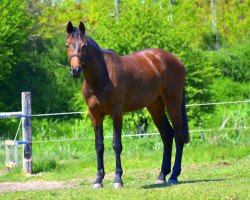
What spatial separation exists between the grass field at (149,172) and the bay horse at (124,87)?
66 centimetres

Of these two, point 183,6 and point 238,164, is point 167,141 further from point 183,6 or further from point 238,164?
point 183,6

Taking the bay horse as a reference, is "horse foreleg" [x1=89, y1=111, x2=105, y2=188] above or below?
below

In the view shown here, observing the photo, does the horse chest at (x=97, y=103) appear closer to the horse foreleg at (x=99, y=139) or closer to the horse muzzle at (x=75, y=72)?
the horse foreleg at (x=99, y=139)

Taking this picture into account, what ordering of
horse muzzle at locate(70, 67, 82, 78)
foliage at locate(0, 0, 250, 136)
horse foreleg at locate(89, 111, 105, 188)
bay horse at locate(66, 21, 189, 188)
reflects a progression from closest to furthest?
horse muzzle at locate(70, 67, 82, 78), bay horse at locate(66, 21, 189, 188), horse foreleg at locate(89, 111, 105, 188), foliage at locate(0, 0, 250, 136)

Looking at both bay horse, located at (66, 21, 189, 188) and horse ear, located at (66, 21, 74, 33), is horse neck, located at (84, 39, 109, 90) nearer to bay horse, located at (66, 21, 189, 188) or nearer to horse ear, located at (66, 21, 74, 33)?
bay horse, located at (66, 21, 189, 188)

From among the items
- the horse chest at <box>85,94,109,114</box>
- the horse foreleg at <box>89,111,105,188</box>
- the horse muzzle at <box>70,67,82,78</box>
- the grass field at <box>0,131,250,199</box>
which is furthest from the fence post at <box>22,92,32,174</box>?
the horse muzzle at <box>70,67,82,78</box>

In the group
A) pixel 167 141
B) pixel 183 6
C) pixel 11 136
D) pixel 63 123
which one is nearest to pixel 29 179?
pixel 167 141

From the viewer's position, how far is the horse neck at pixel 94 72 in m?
8.94

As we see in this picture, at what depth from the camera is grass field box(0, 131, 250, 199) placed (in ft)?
27.0

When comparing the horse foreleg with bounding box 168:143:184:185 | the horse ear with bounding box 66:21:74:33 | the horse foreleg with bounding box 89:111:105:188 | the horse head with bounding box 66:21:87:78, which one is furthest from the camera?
the horse foreleg with bounding box 168:143:184:185

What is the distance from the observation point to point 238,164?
12.1m

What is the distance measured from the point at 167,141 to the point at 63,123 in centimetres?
1336

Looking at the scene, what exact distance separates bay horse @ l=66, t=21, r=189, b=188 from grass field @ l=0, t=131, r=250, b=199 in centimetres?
66

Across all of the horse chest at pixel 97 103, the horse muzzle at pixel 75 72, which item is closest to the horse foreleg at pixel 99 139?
the horse chest at pixel 97 103
